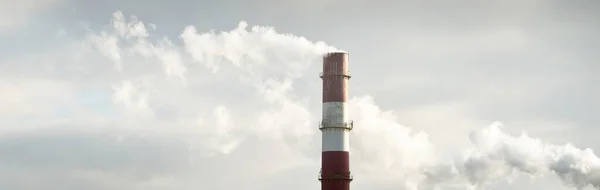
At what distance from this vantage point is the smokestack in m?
76.9

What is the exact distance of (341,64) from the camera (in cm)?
7875

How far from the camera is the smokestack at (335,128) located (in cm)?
7688

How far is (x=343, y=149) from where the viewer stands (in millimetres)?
77625

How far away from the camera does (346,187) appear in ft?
253

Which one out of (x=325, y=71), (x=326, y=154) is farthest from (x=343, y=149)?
(x=325, y=71)

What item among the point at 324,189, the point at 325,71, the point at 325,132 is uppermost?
the point at 325,71

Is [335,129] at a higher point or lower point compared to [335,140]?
higher

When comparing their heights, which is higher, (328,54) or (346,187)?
(328,54)

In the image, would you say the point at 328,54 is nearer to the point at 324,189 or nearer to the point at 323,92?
the point at 323,92

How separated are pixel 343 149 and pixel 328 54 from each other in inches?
338

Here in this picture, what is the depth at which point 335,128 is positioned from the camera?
255ft

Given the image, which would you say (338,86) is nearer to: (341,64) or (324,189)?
(341,64)

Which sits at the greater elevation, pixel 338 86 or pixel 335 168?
pixel 338 86

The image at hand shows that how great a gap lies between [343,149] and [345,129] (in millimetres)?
1761
